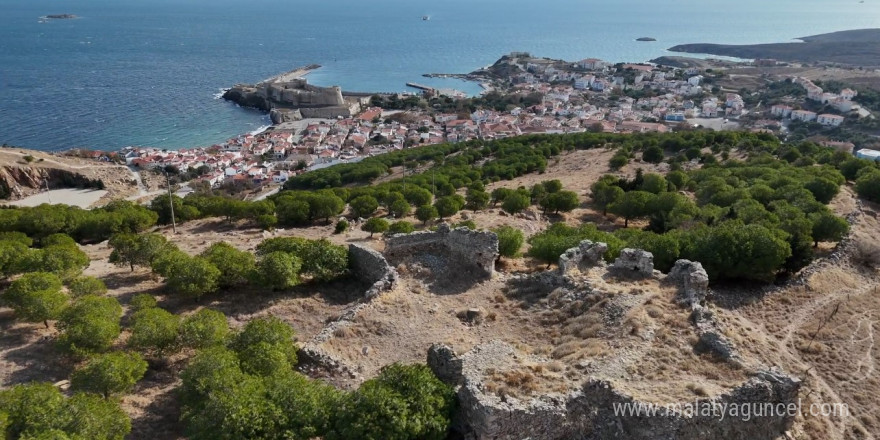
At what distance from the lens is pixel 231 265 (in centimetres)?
1784

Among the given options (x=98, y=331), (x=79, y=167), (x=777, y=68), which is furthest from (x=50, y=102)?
(x=777, y=68)

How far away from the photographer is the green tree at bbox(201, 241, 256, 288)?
703 inches

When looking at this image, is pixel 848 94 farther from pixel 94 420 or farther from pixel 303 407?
pixel 94 420

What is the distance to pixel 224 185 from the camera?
58.2 meters

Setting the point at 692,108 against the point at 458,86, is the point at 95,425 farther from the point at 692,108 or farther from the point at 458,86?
the point at 458,86

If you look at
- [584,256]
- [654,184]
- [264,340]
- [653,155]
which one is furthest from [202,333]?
[653,155]

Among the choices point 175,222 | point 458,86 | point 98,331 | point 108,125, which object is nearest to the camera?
point 98,331

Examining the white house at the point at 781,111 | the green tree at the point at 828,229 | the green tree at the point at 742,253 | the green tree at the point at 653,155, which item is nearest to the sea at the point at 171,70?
the white house at the point at 781,111

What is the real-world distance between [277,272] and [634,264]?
10.7m

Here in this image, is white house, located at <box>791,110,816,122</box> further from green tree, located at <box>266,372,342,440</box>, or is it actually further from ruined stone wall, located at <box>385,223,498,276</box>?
green tree, located at <box>266,372,342,440</box>

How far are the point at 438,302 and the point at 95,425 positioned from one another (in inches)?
362

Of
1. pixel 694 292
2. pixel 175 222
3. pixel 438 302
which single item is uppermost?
pixel 694 292

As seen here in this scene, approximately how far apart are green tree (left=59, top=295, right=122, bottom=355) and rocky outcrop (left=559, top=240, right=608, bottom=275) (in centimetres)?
1208

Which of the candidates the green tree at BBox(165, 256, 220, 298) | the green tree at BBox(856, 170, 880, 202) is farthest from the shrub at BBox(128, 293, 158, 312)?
the green tree at BBox(856, 170, 880, 202)
